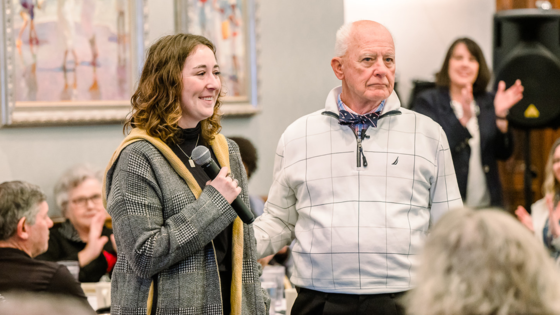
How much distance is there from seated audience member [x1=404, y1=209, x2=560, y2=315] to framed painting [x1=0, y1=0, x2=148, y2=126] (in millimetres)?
2563

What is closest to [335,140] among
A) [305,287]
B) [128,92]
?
[305,287]

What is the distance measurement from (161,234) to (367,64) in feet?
2.81

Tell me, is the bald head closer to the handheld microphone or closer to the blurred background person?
the handheld microphone

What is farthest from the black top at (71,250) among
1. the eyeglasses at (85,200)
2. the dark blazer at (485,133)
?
the dark blazer at (485,133)

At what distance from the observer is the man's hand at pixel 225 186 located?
5.35 ft

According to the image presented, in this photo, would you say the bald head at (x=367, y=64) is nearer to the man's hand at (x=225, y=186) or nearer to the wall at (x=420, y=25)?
the man's hand at (x=225, y=186)

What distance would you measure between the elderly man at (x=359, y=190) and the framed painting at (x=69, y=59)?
5.07 feet

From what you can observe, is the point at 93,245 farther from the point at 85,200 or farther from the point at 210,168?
the point at 210,168

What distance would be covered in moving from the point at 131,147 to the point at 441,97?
2.64m

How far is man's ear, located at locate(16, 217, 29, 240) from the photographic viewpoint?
2.32 meters

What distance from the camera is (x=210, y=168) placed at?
1663mm

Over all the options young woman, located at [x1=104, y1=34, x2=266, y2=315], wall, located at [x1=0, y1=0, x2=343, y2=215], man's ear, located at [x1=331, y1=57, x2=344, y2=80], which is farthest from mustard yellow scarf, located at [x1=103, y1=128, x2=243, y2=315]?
wall, located at [x1=0, y1=0, x2=343, y2=215]

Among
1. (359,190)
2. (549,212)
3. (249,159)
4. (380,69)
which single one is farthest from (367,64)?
(549,212)

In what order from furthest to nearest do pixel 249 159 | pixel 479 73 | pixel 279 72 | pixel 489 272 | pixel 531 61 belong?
1. pixel 531 61
2. pixel 279 72
3. pixel 479 73
4. pixel 249 159
5. pixel 489 272
